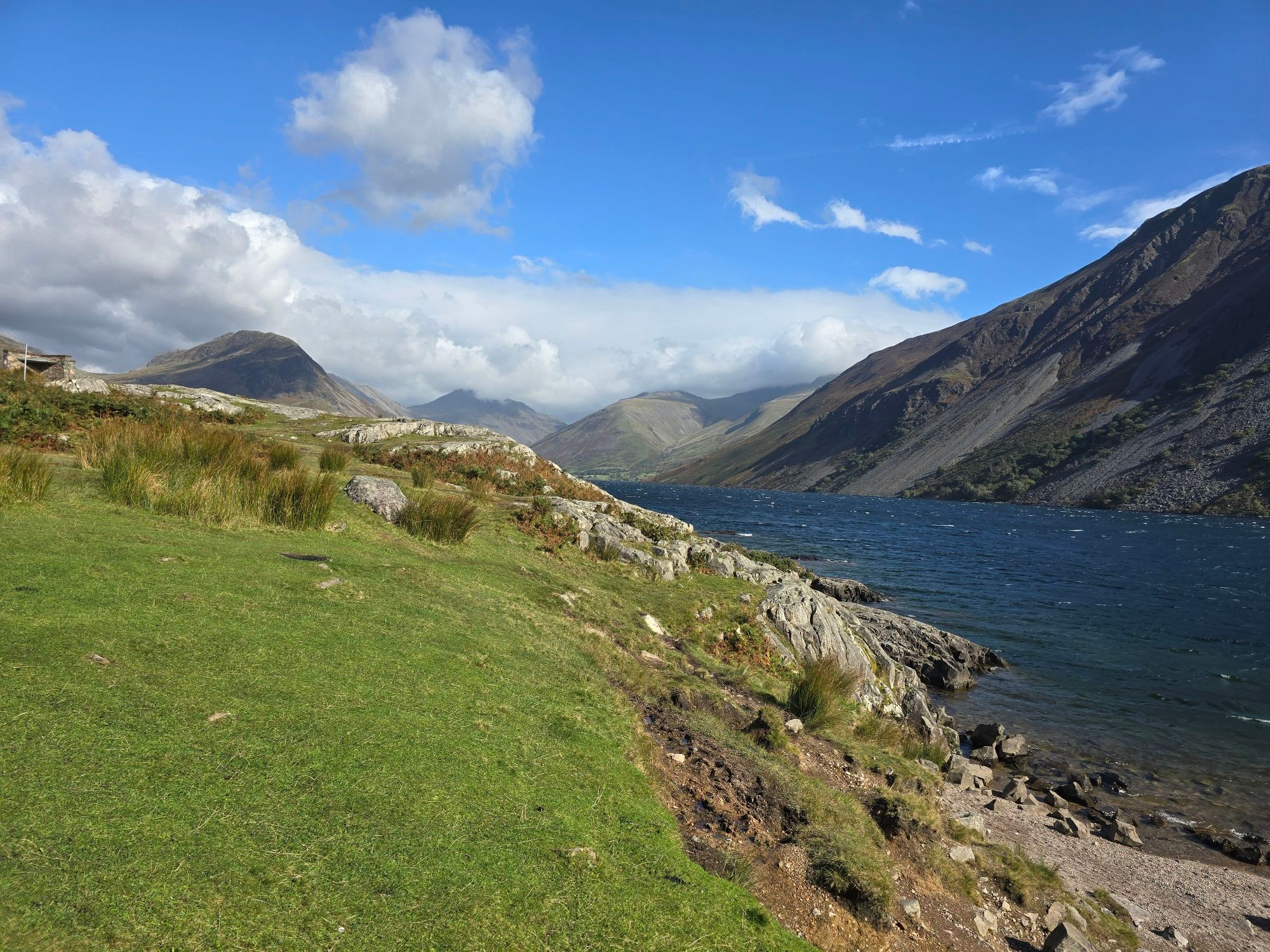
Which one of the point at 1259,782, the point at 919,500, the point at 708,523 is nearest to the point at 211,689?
the point at 1259,782

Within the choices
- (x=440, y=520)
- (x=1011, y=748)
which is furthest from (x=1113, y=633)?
(x=440, y=520)

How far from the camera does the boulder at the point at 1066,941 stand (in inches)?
291

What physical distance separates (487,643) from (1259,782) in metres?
21.3

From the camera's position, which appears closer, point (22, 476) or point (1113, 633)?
point (22, 476)

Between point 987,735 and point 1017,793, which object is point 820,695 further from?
point 987,735

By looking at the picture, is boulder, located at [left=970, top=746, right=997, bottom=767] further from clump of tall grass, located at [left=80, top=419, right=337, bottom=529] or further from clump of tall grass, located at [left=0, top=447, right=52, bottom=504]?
clump of tall grass, located at [left=0, top=447, right=52, bottom=504]

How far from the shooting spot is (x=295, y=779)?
17.6 ft

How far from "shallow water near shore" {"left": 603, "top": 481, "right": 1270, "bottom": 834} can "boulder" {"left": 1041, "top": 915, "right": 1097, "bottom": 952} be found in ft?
36.4

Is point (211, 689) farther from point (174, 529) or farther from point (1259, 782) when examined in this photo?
point (1259, 782)

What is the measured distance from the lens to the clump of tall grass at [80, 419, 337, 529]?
41.7ft

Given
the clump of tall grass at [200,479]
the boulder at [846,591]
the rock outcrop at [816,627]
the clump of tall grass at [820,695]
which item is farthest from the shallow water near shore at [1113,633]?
the clump of tall grass at [200,479]

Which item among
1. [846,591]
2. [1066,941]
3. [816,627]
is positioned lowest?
[846,591]

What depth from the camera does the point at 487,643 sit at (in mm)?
10086

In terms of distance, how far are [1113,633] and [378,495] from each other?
37462 mm
